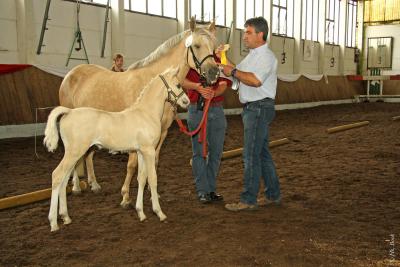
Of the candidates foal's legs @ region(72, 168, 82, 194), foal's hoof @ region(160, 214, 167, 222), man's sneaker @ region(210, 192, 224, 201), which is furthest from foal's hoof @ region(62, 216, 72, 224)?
man's sneaker @ region(210, 192, 224, 201)

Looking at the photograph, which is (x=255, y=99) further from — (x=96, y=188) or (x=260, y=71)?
(x=96, y=188)

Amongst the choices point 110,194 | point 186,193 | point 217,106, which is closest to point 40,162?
point 110,194

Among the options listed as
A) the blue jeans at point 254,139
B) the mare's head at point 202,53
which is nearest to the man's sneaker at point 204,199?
the blue jeans at point 254,139

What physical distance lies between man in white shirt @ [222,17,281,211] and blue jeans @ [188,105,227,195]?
1.56ft

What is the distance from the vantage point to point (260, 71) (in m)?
4.41

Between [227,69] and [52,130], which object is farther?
[227,69]

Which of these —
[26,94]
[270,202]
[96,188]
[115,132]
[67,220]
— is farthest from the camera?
[26,94]

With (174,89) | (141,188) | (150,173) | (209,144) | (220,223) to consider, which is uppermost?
(174,89)

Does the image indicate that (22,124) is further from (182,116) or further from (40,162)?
(182,116)

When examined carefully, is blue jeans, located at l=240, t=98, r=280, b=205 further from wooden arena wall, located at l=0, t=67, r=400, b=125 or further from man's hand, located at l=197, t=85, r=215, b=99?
wooden arena wall, located at l=0, t=67, r=400, b=125

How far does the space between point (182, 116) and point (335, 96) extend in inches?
557

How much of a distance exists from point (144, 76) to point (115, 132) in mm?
1280

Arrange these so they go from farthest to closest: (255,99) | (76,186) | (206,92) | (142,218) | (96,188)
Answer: (96,188) < (76,186) < (206,92) < (255,99) < (142,218)

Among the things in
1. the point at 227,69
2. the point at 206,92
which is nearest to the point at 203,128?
the point at 206,92
